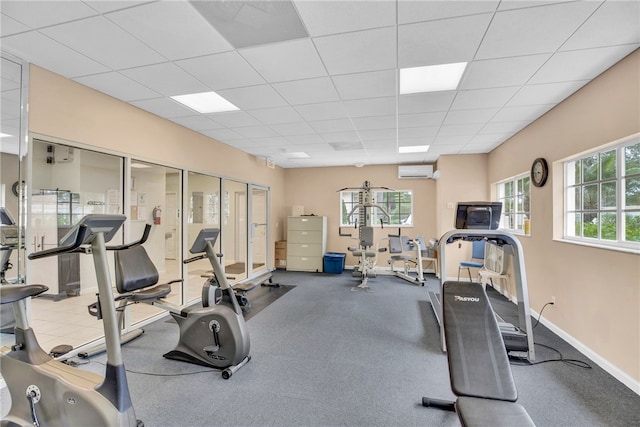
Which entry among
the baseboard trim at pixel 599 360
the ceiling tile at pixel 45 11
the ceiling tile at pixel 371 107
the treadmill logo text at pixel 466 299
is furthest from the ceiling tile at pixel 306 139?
the baseboard trim at pixel 599 360

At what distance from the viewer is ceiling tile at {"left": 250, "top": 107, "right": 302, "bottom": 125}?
141 inches

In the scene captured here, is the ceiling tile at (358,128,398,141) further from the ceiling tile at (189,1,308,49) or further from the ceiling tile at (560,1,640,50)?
the ceiling tile at (189,1,308,49)

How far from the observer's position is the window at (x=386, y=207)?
7.34m

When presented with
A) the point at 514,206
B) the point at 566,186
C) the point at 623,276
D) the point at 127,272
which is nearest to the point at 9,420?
the point at 127,272

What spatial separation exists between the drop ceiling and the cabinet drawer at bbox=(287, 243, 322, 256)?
13.0 feet

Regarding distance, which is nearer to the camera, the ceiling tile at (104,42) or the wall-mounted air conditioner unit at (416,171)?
the ceiling tile at (104,42)

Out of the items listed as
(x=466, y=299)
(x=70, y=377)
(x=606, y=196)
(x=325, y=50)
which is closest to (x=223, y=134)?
(x=325, y=50)

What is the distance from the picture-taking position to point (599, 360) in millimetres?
2623

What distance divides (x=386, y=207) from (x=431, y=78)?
4.97 m

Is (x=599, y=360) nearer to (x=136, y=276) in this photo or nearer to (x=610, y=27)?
(x=610, y=27)

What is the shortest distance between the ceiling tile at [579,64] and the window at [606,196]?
706 mm

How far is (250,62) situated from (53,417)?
2.81 metres

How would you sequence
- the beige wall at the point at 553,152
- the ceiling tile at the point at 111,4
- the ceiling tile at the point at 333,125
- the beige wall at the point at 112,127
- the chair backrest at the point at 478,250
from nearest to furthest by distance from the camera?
the ceiling tile at the point at 111,4 → the beige wall at the point at 553,152 → the beige wall at the point at 112,127 → the ceiling tile at the point at 333,125 → the chair backrest at the point at 478,250

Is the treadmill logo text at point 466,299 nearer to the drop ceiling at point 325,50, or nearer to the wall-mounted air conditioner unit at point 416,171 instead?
the drop ceiling at point 325,50
